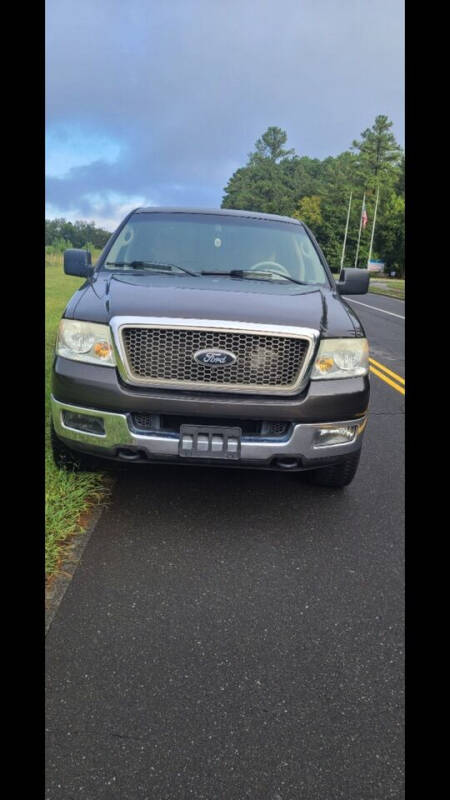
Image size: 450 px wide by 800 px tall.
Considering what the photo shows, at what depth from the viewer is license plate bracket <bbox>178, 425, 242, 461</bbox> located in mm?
3217

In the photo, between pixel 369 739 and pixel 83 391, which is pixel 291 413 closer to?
pixel 83 391

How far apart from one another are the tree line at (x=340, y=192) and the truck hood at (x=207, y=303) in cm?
6255

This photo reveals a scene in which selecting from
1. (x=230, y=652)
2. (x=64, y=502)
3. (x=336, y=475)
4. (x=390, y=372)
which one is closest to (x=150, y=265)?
(x=64, y=502)

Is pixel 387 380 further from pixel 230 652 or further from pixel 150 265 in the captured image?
pixel 230 652

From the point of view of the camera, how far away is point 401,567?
3.27 m

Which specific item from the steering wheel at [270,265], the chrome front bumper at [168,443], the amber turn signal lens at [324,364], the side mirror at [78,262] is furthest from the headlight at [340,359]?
the side mirror at [78,262]

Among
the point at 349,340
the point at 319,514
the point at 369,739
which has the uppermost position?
the point at 349,340

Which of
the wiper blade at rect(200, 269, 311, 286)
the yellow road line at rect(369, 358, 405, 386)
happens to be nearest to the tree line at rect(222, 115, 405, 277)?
the yellow road line at rect(369, 358, 405, 386)

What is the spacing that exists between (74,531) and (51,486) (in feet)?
1.63

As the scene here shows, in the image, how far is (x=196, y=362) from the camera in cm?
327

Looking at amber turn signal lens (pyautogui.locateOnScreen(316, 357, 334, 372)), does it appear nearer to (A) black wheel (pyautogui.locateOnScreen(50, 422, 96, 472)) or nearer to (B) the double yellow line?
(A) black wheel (pyautogui.locateOnScreen(50, 422, 96, 472))

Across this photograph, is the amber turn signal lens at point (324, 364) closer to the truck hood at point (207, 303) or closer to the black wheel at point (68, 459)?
the truck hood at point (207, 303)

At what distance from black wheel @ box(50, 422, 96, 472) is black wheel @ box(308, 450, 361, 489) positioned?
1.47 metres
